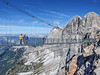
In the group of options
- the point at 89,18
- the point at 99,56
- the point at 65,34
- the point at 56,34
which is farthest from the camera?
the point at 56,34

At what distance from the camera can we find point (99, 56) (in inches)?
830

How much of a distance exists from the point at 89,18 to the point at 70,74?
54491mm

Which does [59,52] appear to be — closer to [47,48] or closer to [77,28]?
[47,48]

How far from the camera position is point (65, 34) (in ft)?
372

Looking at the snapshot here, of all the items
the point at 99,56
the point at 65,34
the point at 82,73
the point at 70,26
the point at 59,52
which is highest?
the point at 70,26

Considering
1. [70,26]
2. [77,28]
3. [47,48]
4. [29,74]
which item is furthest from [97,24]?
[47,48]

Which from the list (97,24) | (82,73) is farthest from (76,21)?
(82,73)

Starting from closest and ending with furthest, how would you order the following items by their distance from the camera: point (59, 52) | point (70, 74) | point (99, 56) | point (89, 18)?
1. point (99, 56)
2. point (70, 74)
3. point (89, 18)
4. point (59, 52)

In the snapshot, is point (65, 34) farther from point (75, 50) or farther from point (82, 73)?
point (82, 73)

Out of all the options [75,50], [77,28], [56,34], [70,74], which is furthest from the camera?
[56,34]

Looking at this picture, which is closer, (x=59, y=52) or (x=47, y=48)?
(x=59, y=52)

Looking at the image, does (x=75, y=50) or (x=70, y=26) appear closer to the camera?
(x=75, y=50)

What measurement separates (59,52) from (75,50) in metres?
58.0

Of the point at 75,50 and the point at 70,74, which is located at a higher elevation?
the point at 75,50
